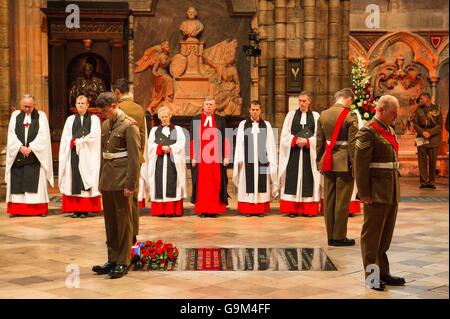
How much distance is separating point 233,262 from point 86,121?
4.34m

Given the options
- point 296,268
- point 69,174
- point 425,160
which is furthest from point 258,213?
point 425,160

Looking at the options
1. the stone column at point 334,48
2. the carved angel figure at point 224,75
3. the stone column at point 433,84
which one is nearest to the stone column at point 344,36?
the stone column at point 334,48

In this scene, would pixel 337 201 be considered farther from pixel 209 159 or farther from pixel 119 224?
pixel 209 159

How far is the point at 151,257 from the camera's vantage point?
7.39 meters

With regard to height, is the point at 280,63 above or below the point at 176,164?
above

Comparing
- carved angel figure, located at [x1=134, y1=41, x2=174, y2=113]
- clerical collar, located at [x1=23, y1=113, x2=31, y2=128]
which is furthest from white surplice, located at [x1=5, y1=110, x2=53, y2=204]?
carved angel figure, located at [x1=134, y1=41, x2=174, y2=113]

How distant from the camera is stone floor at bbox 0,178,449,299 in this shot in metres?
6.37

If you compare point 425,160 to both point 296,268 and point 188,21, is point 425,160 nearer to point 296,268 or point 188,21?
point 188,21

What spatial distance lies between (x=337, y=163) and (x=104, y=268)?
9.66 ft

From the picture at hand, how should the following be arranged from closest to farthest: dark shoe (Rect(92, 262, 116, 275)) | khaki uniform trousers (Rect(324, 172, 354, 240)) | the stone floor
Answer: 1. the stone floor
2. dark shoe (Rect(92, 262, 116, 275))
3. khaki uniform trousers (Rect(324, 172, 354, 240))

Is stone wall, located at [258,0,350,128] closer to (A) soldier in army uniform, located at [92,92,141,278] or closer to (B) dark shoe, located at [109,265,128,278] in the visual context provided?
(A) soldier in army uniform, located at [92,92,141,278]

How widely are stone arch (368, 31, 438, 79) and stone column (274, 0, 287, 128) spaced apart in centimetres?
463

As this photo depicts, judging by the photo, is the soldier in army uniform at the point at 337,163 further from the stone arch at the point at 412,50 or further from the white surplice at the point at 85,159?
the stone arch at the point at 412,50

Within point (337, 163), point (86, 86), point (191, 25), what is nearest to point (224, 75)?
point (191, 25)
